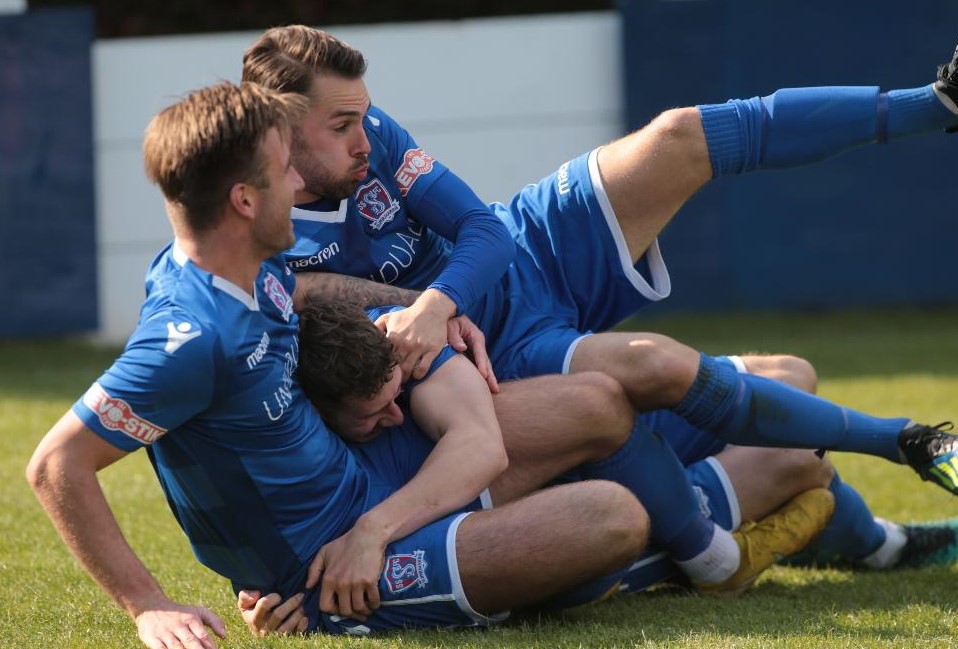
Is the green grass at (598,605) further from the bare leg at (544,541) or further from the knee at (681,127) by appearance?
the knee at (681,127)

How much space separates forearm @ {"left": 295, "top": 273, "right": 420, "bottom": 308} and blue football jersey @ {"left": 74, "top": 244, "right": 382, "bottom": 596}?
33 centimetres

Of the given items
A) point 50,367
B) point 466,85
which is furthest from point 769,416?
point 466,85

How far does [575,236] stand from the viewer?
4.12 m

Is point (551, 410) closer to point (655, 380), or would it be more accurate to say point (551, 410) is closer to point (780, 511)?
point (655, 380)

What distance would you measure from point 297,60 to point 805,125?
4.58ft

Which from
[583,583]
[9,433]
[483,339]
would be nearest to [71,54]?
A: [9,433]

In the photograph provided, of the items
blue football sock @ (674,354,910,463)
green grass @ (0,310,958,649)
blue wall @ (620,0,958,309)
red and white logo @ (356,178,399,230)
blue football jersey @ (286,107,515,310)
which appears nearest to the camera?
green grass @ (0,310,958,649)

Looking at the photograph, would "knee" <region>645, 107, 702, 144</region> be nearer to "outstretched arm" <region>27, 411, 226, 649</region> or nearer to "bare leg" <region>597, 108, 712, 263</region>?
"bare leg" <region>597, 108, 712, 263</region>

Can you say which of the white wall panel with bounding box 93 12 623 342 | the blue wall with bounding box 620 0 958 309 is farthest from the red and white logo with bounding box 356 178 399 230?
the blue wall with bounding box 620 0 958 309

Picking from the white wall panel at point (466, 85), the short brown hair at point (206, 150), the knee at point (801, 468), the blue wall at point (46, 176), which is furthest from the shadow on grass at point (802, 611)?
the blue wall at point (46, 176)

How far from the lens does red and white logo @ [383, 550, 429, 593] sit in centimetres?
311

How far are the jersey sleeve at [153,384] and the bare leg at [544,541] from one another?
2.31 feet

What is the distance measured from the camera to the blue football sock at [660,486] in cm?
346

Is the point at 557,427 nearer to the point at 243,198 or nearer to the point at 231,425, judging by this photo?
the point at 231,425
